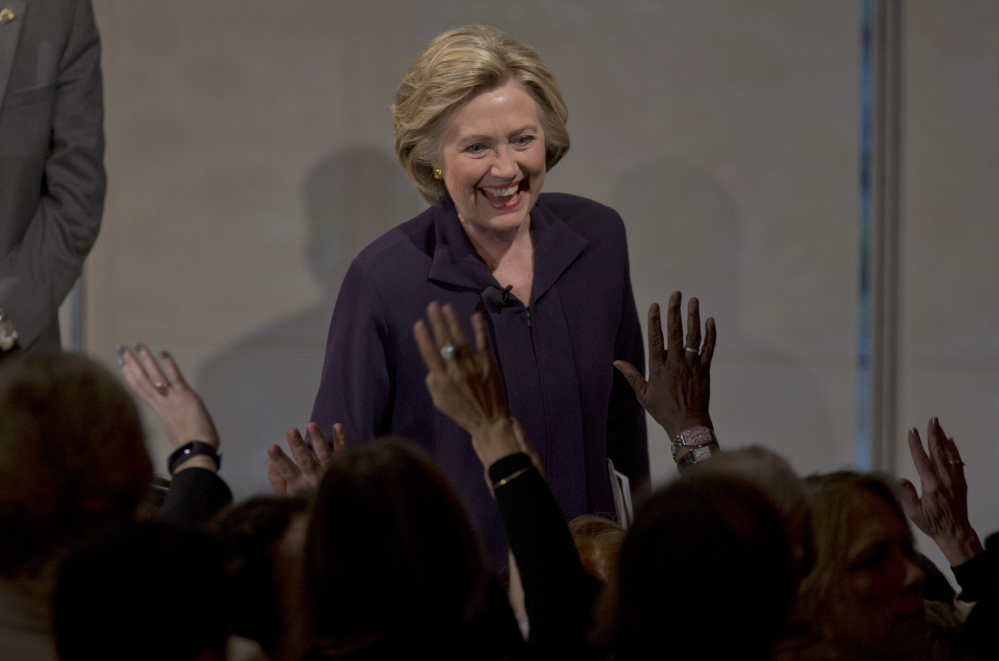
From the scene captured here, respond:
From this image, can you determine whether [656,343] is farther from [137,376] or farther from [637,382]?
[137,376]

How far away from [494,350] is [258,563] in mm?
781

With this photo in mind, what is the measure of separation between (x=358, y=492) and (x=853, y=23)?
282 centimetres

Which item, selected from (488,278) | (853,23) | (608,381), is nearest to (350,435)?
(488,278)

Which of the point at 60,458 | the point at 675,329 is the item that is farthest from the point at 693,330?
the point at 60,458

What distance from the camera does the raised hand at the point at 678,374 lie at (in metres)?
1.88

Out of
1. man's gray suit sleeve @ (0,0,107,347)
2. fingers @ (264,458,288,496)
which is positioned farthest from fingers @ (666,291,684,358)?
man's gray suit sleeve @ (0,0,107,347)

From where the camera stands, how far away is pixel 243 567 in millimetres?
1350

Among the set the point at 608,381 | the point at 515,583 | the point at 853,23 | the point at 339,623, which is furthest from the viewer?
the point at 853,23

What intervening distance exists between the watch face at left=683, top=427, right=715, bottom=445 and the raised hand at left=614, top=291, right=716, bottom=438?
0.5 inches

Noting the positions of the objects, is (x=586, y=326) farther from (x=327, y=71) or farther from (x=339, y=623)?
(x=327, y=71)

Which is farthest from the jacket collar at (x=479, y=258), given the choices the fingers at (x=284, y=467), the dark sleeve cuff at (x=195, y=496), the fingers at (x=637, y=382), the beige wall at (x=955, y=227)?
the beige wall at (x=955, y=227)

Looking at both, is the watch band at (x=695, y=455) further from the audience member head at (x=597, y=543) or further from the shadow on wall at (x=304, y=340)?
the shadow on wall at (x=304, y=340)

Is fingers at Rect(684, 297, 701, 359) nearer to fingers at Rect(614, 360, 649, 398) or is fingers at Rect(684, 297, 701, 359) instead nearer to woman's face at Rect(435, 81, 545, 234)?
fingers at Rect(614, 360, 649, 398)

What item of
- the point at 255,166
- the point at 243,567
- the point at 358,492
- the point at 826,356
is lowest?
the point at 826,356
